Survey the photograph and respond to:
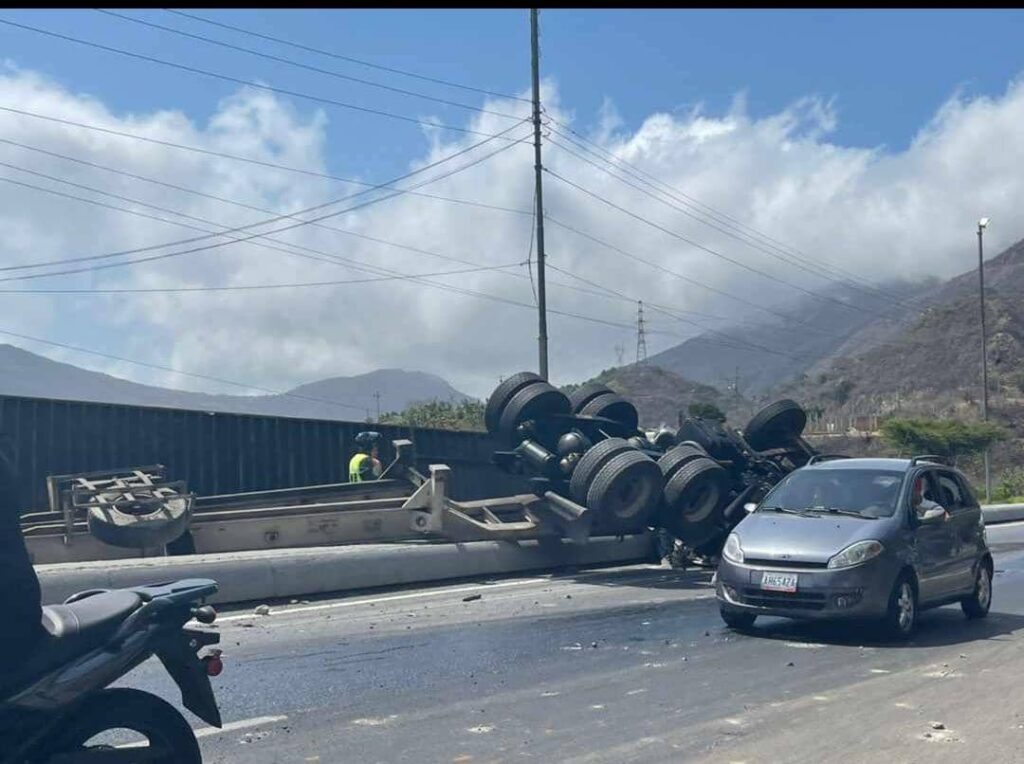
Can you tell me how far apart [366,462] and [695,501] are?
209 inches

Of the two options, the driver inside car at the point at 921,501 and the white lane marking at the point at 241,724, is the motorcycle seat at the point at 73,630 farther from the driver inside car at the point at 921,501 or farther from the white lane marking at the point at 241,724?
the driver inside car at the point at 921,501

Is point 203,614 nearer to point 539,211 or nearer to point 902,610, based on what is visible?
point 902,610

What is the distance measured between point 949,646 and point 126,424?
1213cm

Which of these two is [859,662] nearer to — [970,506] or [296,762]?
[970,506]

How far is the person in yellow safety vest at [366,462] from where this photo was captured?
61.1ft

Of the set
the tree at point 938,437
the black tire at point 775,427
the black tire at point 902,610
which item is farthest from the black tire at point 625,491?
the tree at point 938,437

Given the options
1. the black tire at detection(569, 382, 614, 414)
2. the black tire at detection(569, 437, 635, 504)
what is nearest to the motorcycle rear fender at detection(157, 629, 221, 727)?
the black tire at detection(569, 437, 635, 504)

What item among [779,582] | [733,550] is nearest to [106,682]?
[779,582]

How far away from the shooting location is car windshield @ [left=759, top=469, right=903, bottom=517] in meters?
11.1

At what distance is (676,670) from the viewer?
8.97m

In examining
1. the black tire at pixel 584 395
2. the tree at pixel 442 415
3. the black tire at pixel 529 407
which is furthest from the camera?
the tree at pixel 442 415

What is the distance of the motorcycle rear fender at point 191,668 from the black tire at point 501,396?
11992 millimetres

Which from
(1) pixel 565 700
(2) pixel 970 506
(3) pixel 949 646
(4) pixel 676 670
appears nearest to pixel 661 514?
(2) pixel 970 506

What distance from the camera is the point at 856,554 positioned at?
10.1m
